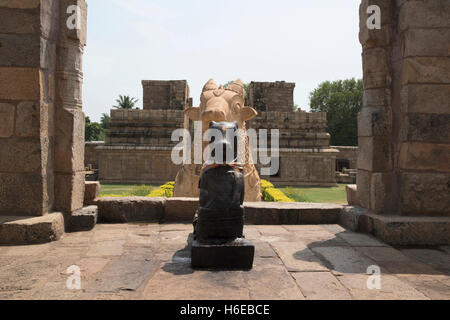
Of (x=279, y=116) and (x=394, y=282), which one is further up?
(x=279, y=116)

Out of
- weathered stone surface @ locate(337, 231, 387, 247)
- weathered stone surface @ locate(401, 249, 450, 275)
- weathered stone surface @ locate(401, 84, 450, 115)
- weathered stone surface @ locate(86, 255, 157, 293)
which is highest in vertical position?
weathered stone surface @ locate(401, 84, 450, 115)

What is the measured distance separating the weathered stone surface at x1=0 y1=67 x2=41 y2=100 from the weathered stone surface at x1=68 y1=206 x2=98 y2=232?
4.91 ft

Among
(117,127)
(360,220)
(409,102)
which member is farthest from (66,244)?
(117,127)

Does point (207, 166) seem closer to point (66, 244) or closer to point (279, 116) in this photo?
point (66, 244)

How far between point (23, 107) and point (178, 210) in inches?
93.1

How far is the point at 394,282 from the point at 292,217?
229 centimetres

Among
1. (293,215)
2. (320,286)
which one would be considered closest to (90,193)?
(293,215)

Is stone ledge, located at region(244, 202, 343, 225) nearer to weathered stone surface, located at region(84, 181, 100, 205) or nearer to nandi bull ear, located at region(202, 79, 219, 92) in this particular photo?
weathered stone surface, located at region(84, 181, 100, 205)

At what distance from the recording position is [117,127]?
1619cm

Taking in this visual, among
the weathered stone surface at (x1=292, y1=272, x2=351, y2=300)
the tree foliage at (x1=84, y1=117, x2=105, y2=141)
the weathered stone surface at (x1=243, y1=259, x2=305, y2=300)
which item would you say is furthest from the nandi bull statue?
the tree foliage at (x1=84, y1=117, x2=105, y2=141)

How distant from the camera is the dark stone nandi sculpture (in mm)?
2965

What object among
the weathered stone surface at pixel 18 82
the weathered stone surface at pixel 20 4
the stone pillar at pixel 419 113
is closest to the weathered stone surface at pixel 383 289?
the stone pillar at pixel 419 113

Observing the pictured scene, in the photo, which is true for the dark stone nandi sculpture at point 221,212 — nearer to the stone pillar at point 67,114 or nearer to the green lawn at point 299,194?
the stone pillar at point 67,114

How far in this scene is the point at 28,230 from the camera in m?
3.65
